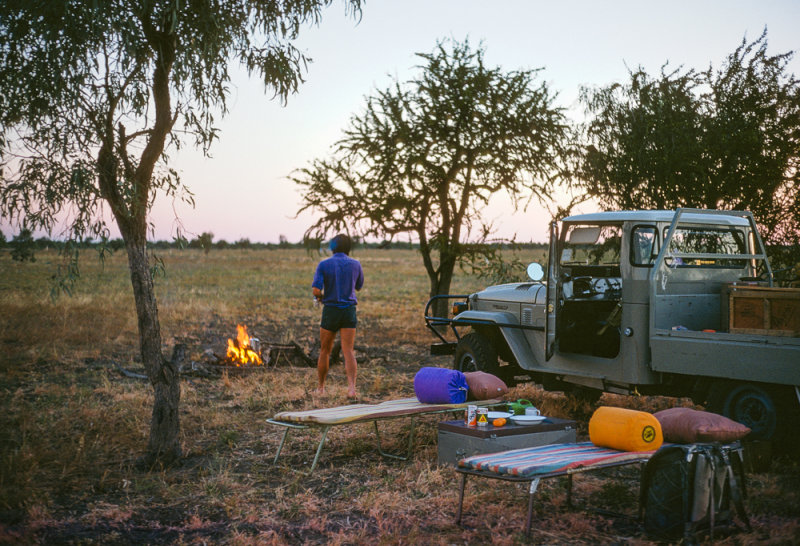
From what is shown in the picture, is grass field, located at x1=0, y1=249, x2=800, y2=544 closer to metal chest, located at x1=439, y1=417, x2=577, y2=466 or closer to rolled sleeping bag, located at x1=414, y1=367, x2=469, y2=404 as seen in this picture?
metal chest, located at x1=439, y1=417, x2=577, y2=466

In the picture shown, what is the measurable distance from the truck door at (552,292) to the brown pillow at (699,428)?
89.6 inches

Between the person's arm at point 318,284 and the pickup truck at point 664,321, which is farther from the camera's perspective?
the person's arm at point 318,284

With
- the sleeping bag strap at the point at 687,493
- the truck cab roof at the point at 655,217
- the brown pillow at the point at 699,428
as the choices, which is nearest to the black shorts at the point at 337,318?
the truck cab roof at the point at 655,217

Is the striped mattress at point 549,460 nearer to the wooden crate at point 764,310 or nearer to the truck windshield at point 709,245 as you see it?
the wooden crate at point 764,310

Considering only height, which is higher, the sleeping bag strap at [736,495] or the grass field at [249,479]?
the sleeping bag strap at [736,495]

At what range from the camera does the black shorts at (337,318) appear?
9023 millimetres

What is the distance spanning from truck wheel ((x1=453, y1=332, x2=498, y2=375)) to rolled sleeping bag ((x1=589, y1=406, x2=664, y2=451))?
3.22 metres

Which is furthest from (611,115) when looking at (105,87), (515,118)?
(105,87)

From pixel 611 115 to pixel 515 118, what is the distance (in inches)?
84.1

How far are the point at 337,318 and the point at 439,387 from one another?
7.62 ft

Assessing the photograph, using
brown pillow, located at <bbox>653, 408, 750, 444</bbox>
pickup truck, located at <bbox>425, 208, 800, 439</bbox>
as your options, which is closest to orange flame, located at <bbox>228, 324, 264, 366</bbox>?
pickup truck, located at <bbox>425, 208, 800, 439</bbox>

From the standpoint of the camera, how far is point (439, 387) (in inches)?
277

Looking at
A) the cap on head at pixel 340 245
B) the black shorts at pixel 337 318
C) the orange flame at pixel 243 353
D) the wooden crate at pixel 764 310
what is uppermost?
the cap on head at pixel 340 245

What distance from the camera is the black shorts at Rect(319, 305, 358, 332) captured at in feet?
29.6
